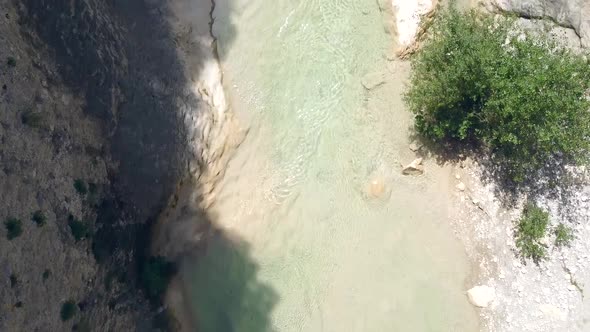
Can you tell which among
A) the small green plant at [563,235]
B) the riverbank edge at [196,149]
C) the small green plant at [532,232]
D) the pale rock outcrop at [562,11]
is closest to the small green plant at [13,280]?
the riverbank edge at [196,149]

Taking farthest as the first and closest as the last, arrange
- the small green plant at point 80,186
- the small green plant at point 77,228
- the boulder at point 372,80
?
1. the boulder at point 372,80
2. the small green plant at point 80,186
3. the small green plant at point 77,228

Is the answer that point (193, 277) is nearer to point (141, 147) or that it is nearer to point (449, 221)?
point (141, 147)

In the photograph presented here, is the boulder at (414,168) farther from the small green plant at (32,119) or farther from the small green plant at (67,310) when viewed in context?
the small green plant at (32,119)

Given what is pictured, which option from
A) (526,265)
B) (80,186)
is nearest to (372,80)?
(526,265)

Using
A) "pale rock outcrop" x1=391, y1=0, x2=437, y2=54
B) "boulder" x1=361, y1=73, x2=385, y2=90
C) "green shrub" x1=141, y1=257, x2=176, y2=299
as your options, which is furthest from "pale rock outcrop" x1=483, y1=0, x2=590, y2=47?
"green shrub" x1=141, y1=257, x2=176, y2=299

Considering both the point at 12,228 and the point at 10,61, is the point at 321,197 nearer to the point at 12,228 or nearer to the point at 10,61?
the point at 12,228
